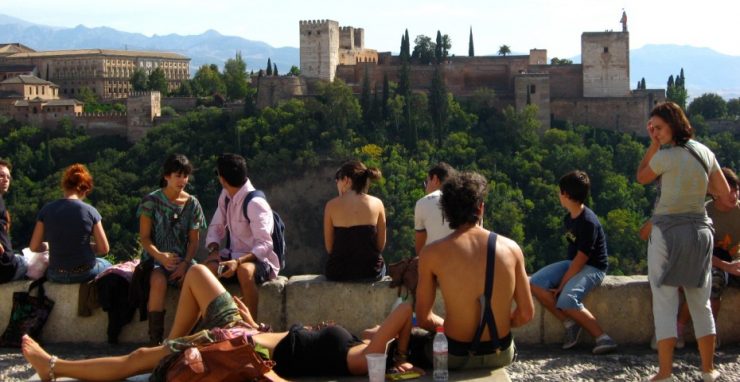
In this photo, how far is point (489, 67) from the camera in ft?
193

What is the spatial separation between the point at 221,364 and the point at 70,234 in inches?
99.1

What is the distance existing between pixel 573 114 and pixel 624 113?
251 cm

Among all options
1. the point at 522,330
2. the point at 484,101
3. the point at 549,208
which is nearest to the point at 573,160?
the point at 549,208

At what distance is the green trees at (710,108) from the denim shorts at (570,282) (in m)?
54.9

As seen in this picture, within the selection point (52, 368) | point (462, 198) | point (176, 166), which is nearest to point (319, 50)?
point (176, 166)

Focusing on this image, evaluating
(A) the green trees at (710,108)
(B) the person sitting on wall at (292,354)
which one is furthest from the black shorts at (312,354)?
(A) the green trees at (710,108)

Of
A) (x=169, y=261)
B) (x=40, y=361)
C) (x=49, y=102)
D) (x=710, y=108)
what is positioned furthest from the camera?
(x=710, y=108)

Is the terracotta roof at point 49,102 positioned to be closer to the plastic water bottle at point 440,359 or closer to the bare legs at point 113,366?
the bare legs at point 113,366

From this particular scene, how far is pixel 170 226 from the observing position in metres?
7.99

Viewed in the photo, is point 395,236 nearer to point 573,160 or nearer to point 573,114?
point 573,160

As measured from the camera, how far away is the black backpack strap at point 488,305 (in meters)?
6.23

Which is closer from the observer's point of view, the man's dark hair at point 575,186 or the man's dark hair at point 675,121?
the man's dark hair at point 675,121

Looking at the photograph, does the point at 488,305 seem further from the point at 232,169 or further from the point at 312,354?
the point at 232,169

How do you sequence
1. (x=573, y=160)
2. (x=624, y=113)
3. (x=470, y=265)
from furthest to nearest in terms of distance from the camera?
(x=624, y=113) → (x=573, y=160) → (x=470, y=265)
